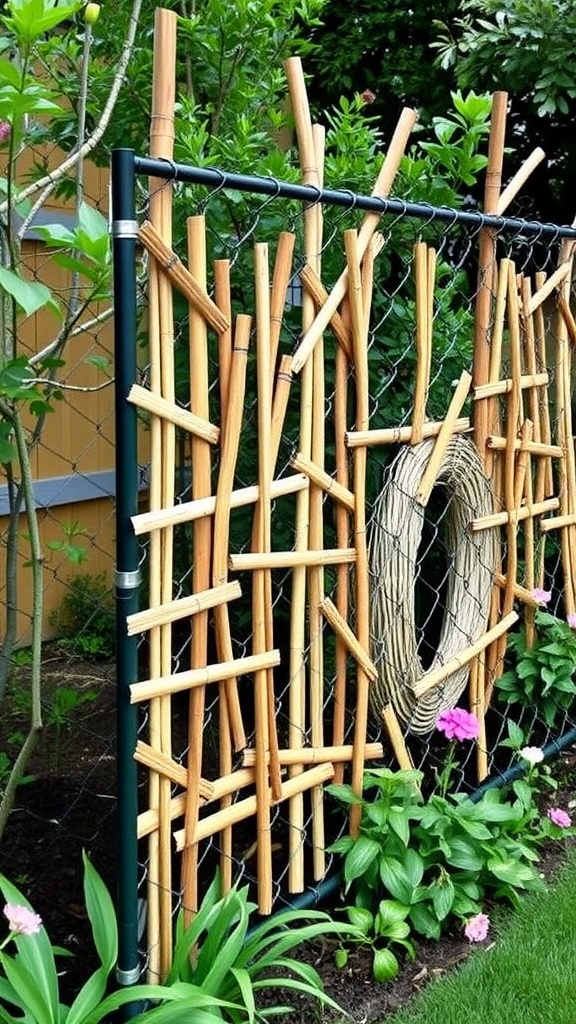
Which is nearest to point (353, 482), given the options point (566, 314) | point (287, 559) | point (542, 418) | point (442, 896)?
point (287, 559)

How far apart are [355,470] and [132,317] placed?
Answer: 29.6 inches

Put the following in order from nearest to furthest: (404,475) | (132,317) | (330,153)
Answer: (132,317), (404,475), (330,153)

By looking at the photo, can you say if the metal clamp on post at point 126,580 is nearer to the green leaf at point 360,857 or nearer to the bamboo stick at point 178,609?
the bamboo stick at point 178,609

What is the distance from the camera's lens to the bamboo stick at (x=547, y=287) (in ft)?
9.89

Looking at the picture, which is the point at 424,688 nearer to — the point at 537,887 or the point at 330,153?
the point at 537,887

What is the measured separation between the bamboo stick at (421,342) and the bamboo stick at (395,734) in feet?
2.23

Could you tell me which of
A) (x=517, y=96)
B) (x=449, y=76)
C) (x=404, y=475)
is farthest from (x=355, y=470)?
(x=449, y=76)

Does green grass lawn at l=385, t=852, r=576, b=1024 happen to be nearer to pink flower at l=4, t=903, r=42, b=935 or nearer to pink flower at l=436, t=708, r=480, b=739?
pink flower at l=436, t=708, r=480, b=739

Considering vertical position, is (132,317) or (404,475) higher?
(132,317)

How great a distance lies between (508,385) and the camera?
2830 mm

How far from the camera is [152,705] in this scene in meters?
1.83

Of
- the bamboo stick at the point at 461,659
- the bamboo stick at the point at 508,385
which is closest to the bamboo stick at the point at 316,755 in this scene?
the bamboo stick at the point at 461,659

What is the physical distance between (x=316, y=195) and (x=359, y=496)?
67 centimetres

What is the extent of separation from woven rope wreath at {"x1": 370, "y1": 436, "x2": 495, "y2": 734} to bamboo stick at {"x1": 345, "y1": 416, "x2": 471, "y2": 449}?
32mm
